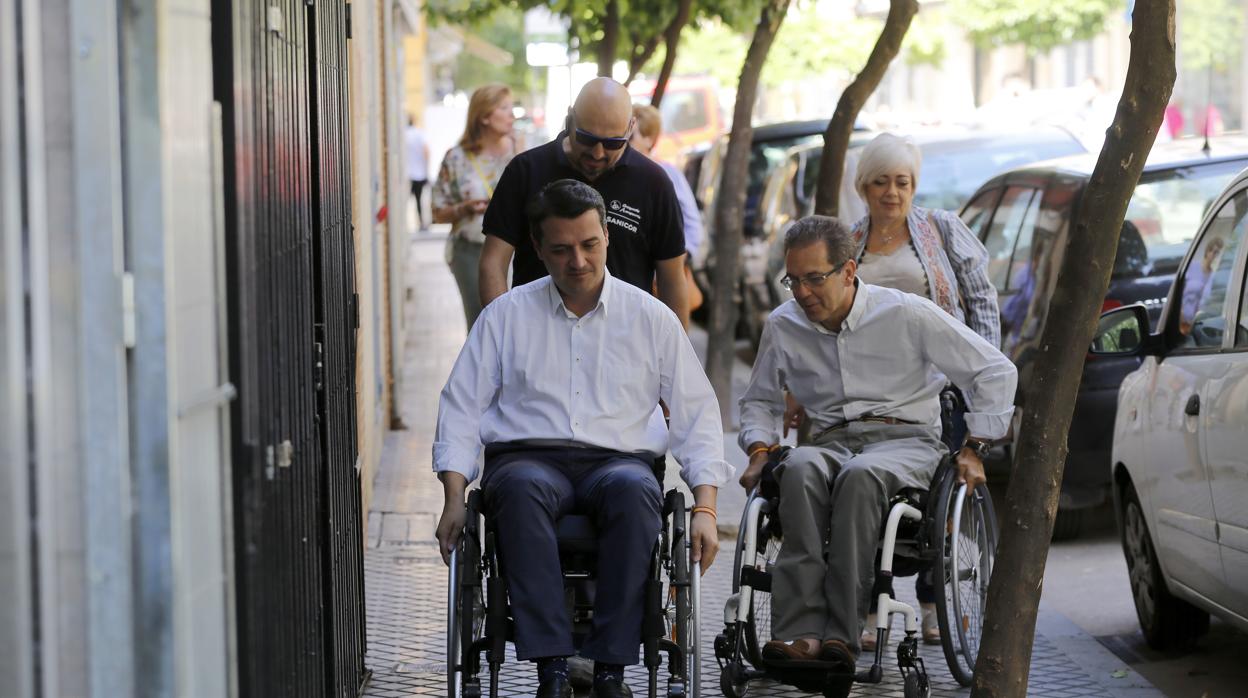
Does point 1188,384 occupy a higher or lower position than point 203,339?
lower

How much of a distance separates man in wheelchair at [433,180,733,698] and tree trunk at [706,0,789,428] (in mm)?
6634

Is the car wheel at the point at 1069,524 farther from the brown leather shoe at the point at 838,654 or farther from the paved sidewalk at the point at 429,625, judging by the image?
the brown leather shoe at the point at 838,654

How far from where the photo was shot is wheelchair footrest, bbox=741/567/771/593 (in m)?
5.56

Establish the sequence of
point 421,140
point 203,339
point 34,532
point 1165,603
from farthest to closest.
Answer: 1. point 421,140
2. point 1165,603
3. point 203,339
4. point 34,532

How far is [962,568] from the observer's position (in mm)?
5961

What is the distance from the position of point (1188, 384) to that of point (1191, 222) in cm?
282

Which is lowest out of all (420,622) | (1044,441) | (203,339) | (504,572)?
(420,622)

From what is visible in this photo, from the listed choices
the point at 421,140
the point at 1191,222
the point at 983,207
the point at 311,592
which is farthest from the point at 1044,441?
the point at 421,140

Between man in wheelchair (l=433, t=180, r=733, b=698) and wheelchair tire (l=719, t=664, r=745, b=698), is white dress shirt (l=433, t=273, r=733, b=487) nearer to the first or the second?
man in wheelchair (l=433, t=180, r=733, b=698)

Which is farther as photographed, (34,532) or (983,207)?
(983,207)

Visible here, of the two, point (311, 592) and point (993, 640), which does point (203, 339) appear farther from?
point (993, 640)

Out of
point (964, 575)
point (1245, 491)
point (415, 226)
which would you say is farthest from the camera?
point (415, 226)

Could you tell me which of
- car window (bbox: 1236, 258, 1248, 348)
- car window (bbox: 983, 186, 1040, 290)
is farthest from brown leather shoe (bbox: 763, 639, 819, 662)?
car window (bbox: 983, 186, 1040, 290)

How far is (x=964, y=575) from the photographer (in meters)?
5.98
